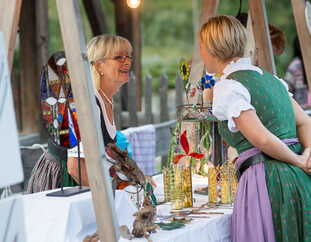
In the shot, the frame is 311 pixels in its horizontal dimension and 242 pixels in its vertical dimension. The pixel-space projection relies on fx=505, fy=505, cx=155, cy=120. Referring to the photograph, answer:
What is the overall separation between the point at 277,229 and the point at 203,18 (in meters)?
1.56

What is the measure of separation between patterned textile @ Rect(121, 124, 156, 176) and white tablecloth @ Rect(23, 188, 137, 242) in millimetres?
2294

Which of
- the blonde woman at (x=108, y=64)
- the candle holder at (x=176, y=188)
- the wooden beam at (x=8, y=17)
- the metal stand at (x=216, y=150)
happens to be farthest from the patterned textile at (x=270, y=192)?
the wooden beam at (x=8, y=17)

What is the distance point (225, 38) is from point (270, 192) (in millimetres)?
665

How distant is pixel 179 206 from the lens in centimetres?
219

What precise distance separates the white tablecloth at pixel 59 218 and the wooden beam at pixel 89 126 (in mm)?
198

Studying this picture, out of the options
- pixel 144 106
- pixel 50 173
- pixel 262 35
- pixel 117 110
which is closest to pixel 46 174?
pixel 50 173

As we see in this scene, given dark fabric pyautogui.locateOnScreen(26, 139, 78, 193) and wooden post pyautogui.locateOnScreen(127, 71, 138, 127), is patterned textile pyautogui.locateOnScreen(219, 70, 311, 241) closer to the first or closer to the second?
dark fabric pyautogui.locateOnScreen(26, 139, 78, 193)

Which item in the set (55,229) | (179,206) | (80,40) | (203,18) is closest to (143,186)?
(179,206)

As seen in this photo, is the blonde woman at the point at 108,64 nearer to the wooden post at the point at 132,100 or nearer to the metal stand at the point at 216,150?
the metal stand at the point at 216,150

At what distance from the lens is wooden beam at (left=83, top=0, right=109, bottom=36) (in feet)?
18.6

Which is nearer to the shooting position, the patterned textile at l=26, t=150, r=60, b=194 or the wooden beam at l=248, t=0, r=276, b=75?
the patterned textile at l=26, t=150, r=60, b=194

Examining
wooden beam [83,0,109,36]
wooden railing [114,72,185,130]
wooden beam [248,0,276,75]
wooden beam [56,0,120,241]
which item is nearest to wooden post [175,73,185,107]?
wooden railing [114,72,185,130]

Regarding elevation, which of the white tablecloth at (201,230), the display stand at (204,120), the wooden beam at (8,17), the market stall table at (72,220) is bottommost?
the white tablecloth at (201,230)

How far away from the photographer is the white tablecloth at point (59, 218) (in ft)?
5.65
